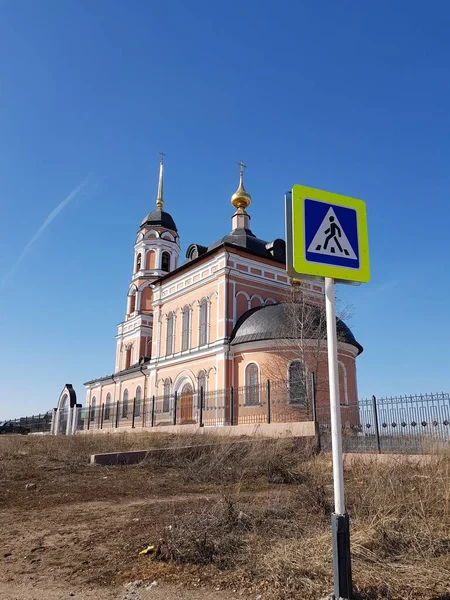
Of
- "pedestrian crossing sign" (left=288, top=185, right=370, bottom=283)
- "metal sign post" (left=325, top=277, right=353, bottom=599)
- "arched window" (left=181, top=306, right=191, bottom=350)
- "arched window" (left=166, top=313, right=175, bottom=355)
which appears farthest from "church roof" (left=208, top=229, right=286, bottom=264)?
"metal sign post" (left=325, top=277, right=353, bottom=599)

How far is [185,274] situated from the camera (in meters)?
31.0

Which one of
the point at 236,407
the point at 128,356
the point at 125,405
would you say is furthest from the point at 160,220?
the point at 236,407

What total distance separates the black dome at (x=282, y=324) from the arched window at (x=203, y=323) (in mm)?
2550

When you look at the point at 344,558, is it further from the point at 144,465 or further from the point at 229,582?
the point at 144,465

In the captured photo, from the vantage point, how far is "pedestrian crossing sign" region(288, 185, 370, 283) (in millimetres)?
3490

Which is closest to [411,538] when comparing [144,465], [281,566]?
[281,566]

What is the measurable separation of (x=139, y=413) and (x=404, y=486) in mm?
25023

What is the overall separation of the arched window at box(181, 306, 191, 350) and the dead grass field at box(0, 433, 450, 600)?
21792 millimetres

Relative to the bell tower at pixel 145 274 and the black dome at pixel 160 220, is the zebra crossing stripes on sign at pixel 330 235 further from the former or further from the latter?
the black dome at pixel 160 220

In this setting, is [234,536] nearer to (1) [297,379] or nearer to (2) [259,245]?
(1) [297,379]

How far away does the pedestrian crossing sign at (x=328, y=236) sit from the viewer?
349 centimetres

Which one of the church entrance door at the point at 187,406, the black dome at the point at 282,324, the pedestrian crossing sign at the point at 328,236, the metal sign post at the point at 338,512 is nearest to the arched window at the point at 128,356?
the church entrance door at the point at 187,406

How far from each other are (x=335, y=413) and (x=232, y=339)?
23000mm

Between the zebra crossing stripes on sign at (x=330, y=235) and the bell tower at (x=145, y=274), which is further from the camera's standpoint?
the bell tower at (x=145, y=274)
